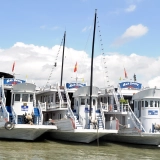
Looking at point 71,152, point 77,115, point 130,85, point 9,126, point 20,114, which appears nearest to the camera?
point 71,152

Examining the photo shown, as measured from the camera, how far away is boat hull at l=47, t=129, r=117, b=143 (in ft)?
82.7

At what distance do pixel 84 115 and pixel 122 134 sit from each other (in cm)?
399

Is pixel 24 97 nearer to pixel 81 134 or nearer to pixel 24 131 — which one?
pixel 24 131

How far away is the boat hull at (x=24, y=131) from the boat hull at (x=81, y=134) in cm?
206

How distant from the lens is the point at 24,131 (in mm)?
25609

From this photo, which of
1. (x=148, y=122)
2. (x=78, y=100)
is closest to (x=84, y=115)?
(x=78, y=100)

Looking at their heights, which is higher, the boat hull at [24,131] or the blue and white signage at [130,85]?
the blue and white signage at [130,85]

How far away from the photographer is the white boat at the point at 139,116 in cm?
2620

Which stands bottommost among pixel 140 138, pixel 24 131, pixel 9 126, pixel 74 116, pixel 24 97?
pixel 140 138

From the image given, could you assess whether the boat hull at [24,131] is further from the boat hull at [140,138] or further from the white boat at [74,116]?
the boat hull at [140,138]

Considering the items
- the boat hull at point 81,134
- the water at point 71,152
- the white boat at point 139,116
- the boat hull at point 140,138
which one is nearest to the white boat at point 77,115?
the boat hull at point 81,134

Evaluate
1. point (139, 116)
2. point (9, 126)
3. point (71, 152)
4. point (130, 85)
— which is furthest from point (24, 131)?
point (130, 85)

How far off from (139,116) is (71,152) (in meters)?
9.66

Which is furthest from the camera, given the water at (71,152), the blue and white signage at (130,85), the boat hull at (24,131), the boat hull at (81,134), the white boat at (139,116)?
the blue and white signage at (130,85)
